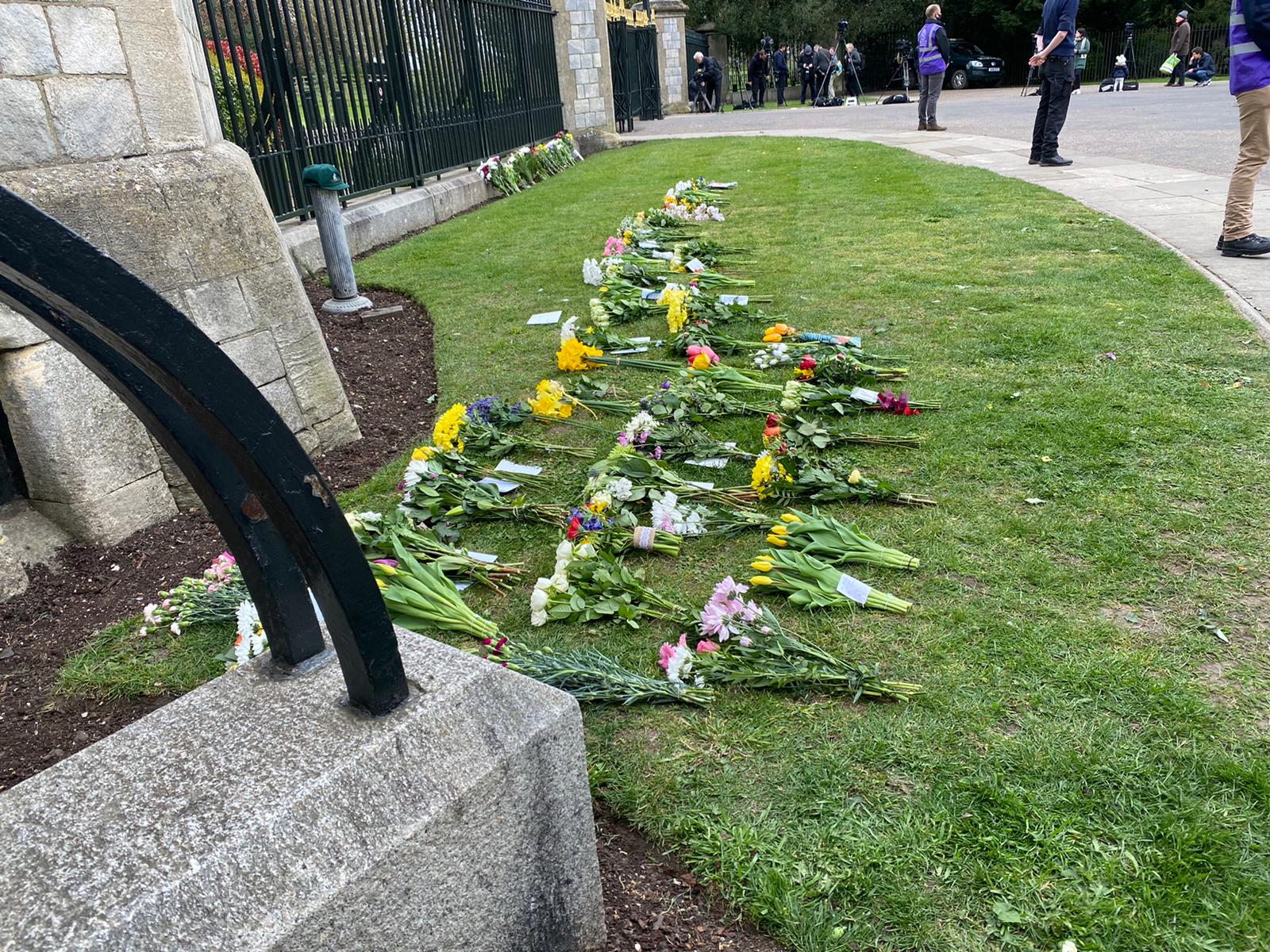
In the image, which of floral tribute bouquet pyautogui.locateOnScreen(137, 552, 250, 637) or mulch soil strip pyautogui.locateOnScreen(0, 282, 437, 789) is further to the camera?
floral tribute bouquet pyautogui.locateOnScreen(137, 552, 250, 637)

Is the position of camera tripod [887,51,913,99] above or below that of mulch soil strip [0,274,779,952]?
above

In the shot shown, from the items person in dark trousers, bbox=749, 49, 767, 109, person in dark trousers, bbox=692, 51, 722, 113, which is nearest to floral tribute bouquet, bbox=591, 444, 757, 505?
person in dark trousers, bbox=692, 51, 722, 113

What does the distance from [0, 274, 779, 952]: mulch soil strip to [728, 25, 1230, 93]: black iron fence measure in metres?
33.3

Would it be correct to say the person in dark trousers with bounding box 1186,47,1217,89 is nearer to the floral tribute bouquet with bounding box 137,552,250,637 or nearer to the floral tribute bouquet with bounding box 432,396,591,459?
the floral tribute bouquet with bounding box 432,396,591,459

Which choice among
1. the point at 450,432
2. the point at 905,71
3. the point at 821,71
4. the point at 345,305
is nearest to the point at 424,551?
the point at 450,432

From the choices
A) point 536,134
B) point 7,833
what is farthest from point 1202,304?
point 536,134

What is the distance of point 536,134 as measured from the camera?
15.5m

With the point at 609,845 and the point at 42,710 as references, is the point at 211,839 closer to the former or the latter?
the point at 609,845

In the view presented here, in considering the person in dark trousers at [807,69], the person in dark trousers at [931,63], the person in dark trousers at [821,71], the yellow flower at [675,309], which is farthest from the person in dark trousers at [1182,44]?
the yellow flower at [675,309]

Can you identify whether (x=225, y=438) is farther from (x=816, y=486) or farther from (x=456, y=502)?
(x=816, y=486)

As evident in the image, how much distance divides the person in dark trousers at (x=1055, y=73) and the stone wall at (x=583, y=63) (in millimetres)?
8559

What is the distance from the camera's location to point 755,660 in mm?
2641

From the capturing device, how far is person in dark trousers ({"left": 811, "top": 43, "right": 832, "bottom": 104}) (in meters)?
29.9

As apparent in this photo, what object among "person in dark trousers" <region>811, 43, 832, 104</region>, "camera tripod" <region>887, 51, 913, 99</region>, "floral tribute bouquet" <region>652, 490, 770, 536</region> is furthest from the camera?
"person in dark trousers" <region>811, 43, 832, 104</region>
